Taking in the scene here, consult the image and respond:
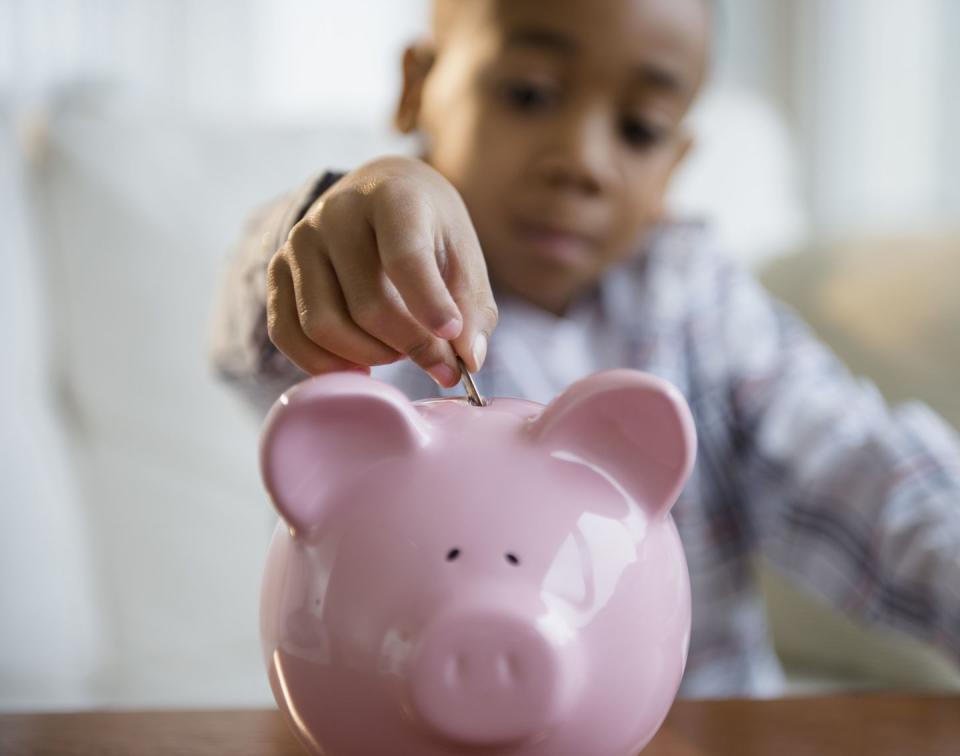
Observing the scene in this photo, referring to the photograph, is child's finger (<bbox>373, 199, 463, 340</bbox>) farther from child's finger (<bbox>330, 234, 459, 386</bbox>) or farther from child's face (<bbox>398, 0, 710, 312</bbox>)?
child's face (<bbox>398, 0, 710, 312</bbox>)

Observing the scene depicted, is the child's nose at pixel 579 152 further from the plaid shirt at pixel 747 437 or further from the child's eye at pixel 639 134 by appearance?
the plaid shirt at pixel 747 437

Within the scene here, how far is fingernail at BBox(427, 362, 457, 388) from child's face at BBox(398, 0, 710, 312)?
11.8 inches

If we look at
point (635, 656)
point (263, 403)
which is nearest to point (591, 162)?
point (263, 403)

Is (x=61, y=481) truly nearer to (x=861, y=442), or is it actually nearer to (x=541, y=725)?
(x=861, y=442)

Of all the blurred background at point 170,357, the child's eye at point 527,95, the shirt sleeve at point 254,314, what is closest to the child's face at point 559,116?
the child's eye at point 527,95

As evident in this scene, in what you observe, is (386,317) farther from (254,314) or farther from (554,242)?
(554,242)

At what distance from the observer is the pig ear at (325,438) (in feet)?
0.89

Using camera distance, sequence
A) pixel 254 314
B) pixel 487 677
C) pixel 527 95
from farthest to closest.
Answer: pixel 527 95, pixel 254 314, pixel 487 677

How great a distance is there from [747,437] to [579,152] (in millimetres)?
249

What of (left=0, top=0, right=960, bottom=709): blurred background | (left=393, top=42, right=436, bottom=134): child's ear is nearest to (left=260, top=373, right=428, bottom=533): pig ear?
(left=393, top=42, right=436, bottom=134): child's ear


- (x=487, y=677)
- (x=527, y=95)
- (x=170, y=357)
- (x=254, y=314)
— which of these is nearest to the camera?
(x=487, y=677)

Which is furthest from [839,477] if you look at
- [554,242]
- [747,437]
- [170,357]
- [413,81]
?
[170,357]

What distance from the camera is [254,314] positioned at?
500 mm

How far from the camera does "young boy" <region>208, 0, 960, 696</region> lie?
0.44m
